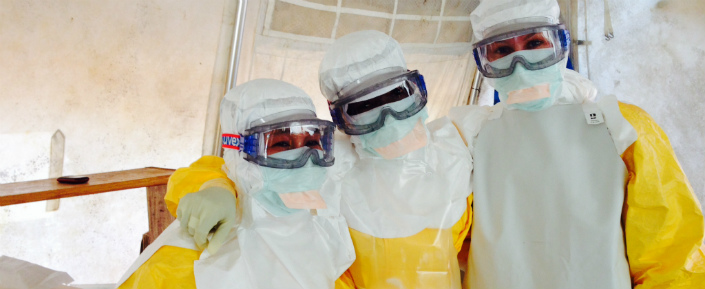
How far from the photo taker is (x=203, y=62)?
2809 mm

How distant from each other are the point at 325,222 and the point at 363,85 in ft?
1.30

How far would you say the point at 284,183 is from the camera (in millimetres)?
1315

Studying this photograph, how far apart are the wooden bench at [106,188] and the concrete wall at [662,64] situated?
2.57m

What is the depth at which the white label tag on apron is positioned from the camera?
1329 mm

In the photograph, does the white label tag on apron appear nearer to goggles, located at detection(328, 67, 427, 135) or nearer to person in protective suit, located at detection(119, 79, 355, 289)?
goggles, located at detection(328, 67, 427, 135)

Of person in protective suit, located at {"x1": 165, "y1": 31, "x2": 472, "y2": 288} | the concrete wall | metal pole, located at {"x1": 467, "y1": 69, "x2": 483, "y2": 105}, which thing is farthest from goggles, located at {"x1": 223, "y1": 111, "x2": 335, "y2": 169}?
metal pole, located at {"x1": 467, "y1": 69, "x2": 483, "y2": 105}

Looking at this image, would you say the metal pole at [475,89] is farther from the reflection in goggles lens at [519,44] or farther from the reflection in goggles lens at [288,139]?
the reflection in goggles lens at [288,139]

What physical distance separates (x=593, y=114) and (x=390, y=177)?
58cm

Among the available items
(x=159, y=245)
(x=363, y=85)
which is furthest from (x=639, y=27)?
(x=159, y=245)

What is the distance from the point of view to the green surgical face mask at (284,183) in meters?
1.31

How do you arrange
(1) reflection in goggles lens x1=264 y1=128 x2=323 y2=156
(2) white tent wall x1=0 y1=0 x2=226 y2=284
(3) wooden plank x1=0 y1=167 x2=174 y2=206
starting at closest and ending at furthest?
(1) reflection in goggles lens x1=264 y1=128 x2=323 y2=156 → (3) wooden plank x1=0 y1=167 x2=174 y2=206 → (2) white tent wall x1=0 y1=0 x2=226 y2=284

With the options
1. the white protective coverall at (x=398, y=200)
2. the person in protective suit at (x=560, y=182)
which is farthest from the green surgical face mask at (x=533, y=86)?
the white protective coverall at (x=398, y=200)

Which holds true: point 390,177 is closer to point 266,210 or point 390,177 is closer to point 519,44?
point 266,210

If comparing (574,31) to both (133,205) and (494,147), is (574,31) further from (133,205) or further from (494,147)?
(133,205)
